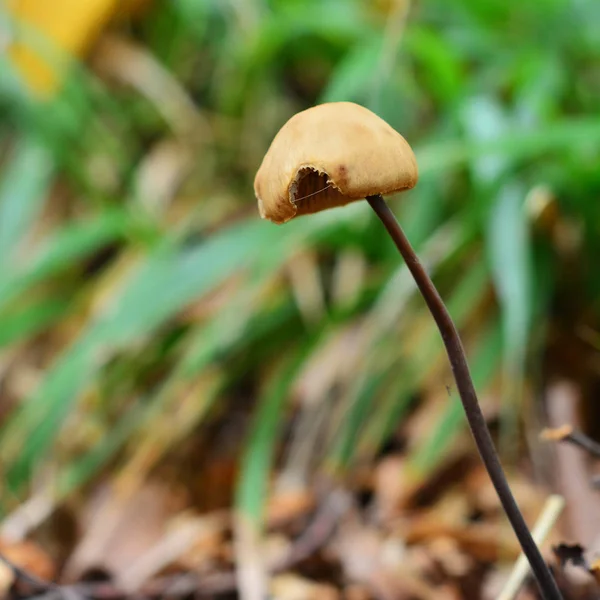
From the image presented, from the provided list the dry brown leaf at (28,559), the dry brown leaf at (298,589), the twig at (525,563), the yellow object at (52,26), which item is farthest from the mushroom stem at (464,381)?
the yellow object at (52,26)

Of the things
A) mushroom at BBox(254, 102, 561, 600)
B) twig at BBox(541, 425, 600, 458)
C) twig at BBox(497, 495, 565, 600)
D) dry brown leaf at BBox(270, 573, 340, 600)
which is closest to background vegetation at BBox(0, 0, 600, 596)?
dry brown leaf at BBox(270, 573, 340, 600)

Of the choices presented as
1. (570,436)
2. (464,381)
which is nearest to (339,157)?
(464,381)

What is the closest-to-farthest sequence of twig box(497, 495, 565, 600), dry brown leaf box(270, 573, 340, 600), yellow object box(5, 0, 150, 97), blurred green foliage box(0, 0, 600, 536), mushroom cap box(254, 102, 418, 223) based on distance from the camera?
1. mushroom cap box(254, 102, 418, 223)
2. twig box(497, 495, 565, 600)
3. dry brown leaf box(270, 573, 340, 600)
4. blurred green foliage box(0, 0, 600, 536)
5. yellow object box(5, 0, 150, 97)

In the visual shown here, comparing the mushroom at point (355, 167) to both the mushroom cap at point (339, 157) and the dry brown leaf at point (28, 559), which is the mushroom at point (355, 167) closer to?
the mushroom cap at point (339, 157)

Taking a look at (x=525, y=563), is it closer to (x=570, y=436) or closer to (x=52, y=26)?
(x=570, y=436)

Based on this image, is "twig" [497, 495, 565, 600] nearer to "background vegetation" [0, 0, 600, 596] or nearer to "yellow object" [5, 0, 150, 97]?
"background vegetation" [0, 0, 600, 596]
